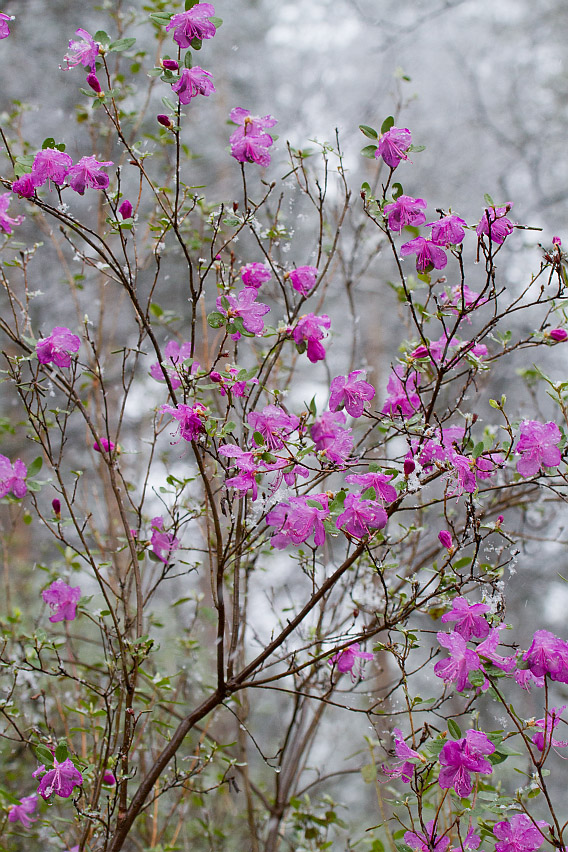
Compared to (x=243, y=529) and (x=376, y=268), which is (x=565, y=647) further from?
(x=376, y=268)

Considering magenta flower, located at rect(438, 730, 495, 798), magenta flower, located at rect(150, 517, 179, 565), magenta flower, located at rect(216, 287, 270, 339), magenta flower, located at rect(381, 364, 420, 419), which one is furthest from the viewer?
magenta flower, located at rect(150, 517, 179, 565)

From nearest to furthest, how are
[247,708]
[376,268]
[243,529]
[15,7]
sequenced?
[243,529] → [247,708] → [15,7] → [376,268]

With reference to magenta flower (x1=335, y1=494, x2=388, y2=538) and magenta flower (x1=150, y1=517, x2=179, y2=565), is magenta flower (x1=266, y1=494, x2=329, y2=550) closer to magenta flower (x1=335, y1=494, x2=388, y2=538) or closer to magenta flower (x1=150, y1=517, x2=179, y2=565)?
magenta flower (x1=335, y1=494, x2=388, y2=538)

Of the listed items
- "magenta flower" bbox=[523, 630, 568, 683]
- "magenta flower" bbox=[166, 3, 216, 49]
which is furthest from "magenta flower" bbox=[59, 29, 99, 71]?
"magenta flower" bbox=[523, 630, 568, 683]

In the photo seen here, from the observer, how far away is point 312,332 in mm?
854

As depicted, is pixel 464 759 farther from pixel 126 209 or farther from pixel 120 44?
pixel 120 44

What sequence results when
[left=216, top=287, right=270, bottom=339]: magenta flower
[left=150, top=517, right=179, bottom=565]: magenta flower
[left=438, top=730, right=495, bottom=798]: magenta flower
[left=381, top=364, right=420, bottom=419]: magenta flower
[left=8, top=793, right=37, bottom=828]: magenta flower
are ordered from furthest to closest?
[left=8, top=793, right=37, bottom=828]: magenta flower, [left=150, top=517, right=179, bottom=565]: magenta flower, [left=381, top=364, right=420, bottom=419]: magenta flower, [left=216, top=287, right=270, bottom=339]: magenta flower, [left=438, top=730, right=495, bottom=798]: magenta flower

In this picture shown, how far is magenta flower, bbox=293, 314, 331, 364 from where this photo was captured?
0.85 m

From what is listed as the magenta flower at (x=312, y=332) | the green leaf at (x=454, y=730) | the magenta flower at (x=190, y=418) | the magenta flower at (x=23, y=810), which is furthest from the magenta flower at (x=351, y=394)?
the magenta flower at (x=23, y=810)

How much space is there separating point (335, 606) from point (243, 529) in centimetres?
51

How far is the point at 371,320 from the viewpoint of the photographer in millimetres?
4340

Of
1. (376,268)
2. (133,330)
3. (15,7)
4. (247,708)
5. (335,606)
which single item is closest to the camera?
(335,606)

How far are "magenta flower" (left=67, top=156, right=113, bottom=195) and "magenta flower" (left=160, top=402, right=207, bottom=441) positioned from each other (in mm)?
305

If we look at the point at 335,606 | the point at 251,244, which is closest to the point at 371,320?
the point at 251,244
